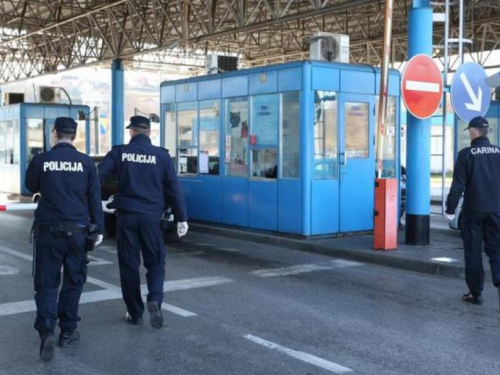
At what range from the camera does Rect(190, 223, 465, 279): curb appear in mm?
9034

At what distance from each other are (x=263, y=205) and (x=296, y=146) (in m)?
1.31

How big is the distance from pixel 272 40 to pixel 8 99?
14.8 meters

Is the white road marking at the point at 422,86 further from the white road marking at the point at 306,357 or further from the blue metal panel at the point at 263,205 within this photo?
the white road marking at the point at 306,357

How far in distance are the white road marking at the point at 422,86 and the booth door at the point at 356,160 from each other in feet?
5.69

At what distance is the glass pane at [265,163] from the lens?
11906 mm

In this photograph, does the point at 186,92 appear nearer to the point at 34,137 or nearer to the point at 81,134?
the point at 34,137

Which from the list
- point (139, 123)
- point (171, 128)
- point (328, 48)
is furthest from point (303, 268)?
point (171, 128)

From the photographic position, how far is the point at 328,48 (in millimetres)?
11961

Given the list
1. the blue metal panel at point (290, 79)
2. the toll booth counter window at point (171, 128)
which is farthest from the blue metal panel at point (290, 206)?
the toll booth counter window at point (171, 128)

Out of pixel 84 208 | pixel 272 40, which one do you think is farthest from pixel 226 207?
pixel 272 40

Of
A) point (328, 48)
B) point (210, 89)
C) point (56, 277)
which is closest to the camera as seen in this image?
point (56, 277)

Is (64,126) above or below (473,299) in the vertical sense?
above

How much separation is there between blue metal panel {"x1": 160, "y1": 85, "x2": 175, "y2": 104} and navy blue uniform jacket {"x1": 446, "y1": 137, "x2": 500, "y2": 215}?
8361mm

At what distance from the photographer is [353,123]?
11883mm
